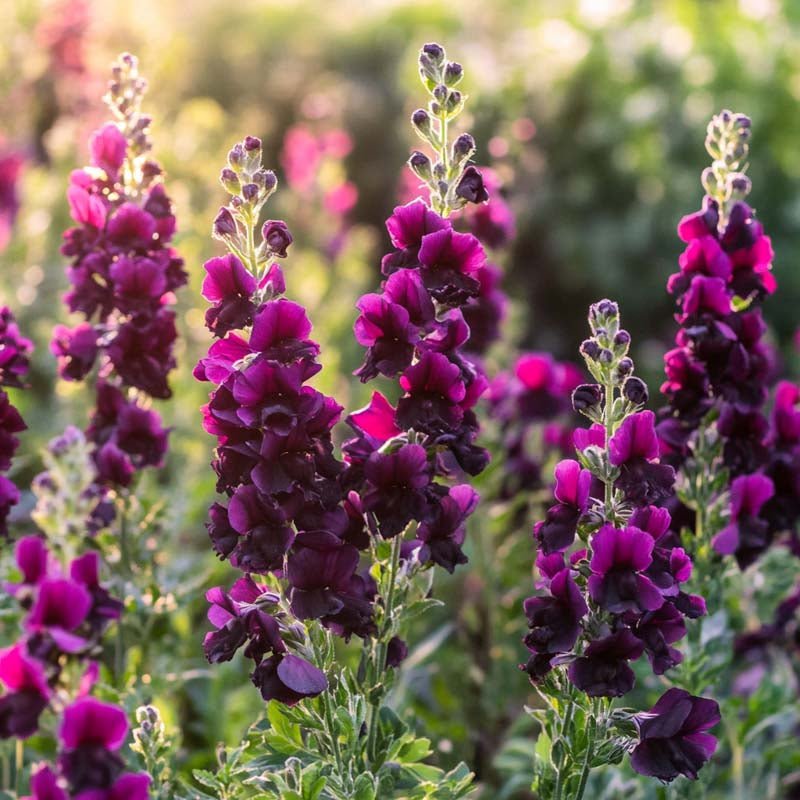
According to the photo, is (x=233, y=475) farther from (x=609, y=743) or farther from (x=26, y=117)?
(x=26, y=117)

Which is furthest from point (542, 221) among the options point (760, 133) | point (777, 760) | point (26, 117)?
point (777, 760)

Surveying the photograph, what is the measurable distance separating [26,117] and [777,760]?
500 cm

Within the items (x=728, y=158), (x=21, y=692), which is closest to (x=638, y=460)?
(x=728, y=158)

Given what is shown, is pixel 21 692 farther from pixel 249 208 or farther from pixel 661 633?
pixel 661 633

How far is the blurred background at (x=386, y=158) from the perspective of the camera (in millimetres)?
4676

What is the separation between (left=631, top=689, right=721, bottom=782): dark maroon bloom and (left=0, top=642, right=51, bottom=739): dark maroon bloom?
37.9 inches

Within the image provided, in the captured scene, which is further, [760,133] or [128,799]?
[760,133]

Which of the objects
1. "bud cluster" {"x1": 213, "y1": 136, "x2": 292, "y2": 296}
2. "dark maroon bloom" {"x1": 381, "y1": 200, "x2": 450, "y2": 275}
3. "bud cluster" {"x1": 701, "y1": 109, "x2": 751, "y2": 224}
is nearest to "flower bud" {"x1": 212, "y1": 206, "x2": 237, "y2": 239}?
"bud cluster" {"x1": 213, "y1": 136, "x2": 292, "y2": 296}

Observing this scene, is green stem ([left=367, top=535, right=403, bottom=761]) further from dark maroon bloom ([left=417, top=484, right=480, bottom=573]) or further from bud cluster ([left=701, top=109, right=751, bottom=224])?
bud cluster ([left=701, top=109, right=751, bottom=224])

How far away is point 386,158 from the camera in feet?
34.4

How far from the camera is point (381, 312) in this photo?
6.48 feet

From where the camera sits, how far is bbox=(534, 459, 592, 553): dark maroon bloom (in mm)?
2002

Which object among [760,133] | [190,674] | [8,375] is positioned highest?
[760,133]

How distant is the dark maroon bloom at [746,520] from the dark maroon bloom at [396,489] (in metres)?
0.86
